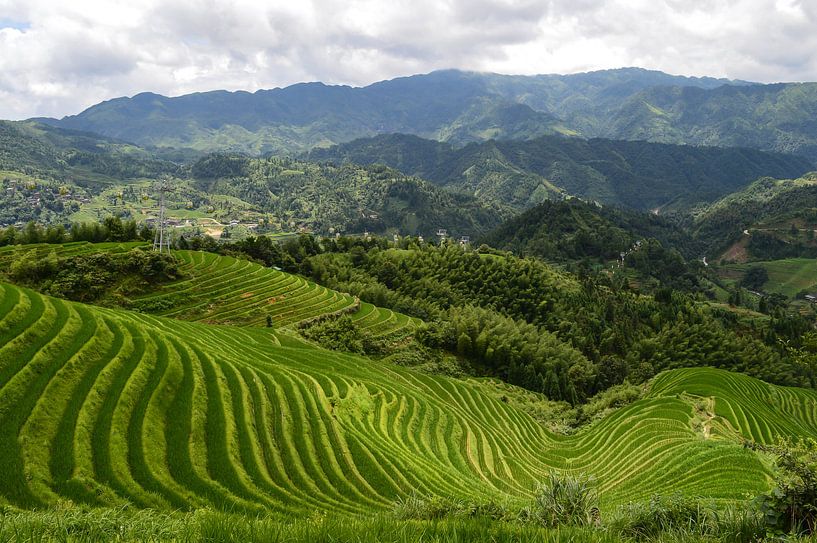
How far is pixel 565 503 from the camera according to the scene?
8742 mm

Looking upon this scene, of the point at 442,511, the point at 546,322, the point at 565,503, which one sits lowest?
the point at 546,322

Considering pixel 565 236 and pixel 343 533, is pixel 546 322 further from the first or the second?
pixel 565 236

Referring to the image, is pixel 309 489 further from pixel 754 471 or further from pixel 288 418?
pixel 754 471

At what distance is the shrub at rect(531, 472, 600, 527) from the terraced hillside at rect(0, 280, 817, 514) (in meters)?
7.11

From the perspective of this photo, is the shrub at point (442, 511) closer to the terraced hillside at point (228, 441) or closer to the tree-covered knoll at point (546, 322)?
the terraced hillside at point (228, 441)

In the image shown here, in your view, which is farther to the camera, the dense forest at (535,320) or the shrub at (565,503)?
the dense forest at (535,320)

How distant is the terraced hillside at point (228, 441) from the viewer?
12766mm

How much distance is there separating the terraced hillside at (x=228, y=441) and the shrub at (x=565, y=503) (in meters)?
7.11

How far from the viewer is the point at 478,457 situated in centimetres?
2553

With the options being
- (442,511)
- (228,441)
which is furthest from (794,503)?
(228,441)

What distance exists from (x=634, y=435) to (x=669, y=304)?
7280 cm

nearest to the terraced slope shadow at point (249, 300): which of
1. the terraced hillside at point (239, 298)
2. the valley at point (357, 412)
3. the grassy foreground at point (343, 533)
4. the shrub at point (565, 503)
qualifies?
the terraced hillside at point (239, 298)

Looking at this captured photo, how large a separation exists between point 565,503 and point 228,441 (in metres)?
11.1

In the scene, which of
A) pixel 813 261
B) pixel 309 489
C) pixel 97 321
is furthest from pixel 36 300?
pixel 813 261
